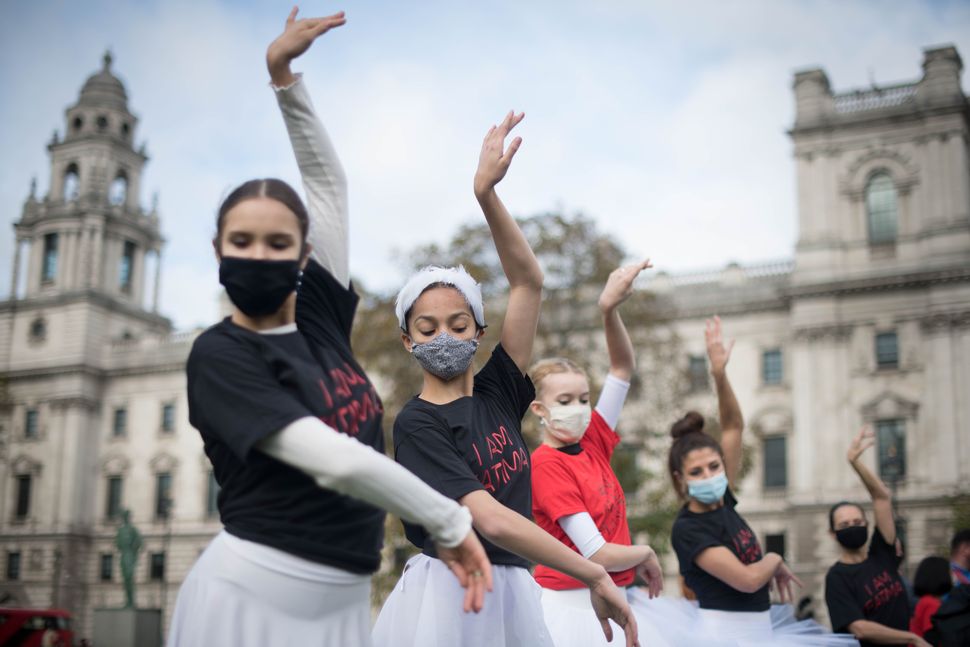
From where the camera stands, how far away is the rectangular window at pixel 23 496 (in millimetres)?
58094

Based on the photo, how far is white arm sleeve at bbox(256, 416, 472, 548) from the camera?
7.89 ft

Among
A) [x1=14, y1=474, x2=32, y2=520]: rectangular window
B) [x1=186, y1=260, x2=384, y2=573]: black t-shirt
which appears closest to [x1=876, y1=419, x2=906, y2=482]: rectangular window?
[x1=186, y1=260, x2=384, y2=573]: black t-shirt

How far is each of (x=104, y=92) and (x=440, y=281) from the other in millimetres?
66379

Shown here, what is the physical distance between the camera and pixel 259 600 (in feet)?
8.56

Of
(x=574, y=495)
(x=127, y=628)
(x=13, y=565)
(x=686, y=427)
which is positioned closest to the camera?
(x=574, y=495)

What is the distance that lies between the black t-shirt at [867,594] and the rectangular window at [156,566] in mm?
52409

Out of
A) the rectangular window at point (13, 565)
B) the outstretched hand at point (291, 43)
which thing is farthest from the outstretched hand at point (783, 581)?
the rectangular window at point (13, 565)

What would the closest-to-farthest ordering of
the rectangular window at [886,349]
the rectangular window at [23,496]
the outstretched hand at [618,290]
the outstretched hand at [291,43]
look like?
1. the outstretched hand at [291,43]
2. the outstretched hand at [618,290]
3. the rectangular window at [886,349]
4. the rectangular window at [23,496]

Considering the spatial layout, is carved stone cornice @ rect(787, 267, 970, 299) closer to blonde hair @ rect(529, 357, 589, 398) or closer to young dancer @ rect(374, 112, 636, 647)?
blonde hair @ rect(529, 357, 589, 398)

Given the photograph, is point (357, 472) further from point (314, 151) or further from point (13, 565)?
point (13, 565)

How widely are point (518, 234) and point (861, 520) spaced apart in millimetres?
4176

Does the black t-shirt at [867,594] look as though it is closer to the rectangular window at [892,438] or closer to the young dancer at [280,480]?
the young dancer at [280,480]

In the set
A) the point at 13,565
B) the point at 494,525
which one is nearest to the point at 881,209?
the point at 494,525

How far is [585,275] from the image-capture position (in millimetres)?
27797
